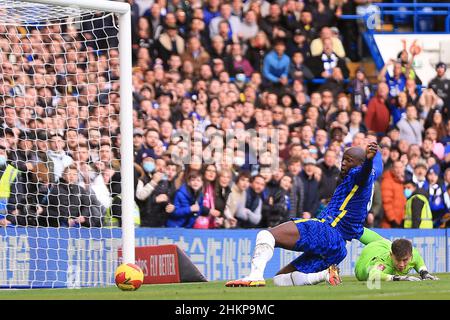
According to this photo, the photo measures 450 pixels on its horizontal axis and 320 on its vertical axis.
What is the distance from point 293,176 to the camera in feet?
61.0

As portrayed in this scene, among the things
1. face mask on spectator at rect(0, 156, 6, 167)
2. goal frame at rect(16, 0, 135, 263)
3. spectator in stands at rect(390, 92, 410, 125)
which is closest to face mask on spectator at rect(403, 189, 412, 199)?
spectator in stands at rect(390, 92, 410, 125)

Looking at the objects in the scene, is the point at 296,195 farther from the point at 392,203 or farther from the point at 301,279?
the point at 301,279

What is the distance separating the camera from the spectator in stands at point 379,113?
21.5 meters

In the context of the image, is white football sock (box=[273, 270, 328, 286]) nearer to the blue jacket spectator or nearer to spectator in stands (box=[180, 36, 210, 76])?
spectator in stands (box=[180, 36, 210, 76])

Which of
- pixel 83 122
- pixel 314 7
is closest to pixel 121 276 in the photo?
Answer: pixel 83 122

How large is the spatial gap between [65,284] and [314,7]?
384 inches

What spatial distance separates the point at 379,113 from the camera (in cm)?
2148

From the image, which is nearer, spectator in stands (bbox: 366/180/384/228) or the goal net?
the goal net

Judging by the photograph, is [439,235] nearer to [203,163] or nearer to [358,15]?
[203,163]

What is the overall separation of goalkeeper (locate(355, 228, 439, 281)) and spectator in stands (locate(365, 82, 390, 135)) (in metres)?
6.79

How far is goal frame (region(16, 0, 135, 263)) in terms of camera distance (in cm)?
1339

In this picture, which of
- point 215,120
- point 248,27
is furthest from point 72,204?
point 248,27

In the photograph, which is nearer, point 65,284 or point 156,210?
point 65,284

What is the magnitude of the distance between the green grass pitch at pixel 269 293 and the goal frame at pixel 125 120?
735 millimetres
